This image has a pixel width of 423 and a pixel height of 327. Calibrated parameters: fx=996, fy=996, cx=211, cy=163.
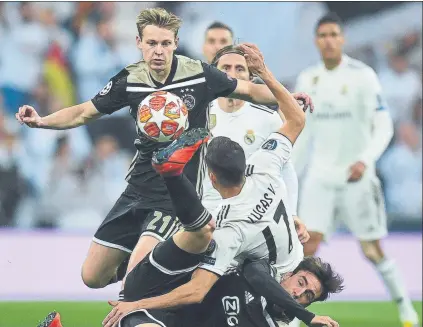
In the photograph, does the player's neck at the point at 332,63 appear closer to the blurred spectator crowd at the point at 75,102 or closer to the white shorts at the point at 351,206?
the white shorts at the point at 351,206

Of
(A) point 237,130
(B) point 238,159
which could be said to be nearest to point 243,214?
(B) point 238,159

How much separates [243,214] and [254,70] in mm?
866

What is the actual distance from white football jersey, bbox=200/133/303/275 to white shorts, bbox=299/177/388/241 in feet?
13.3

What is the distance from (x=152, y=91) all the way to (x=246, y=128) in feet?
4.84

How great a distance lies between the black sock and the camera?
186 inches

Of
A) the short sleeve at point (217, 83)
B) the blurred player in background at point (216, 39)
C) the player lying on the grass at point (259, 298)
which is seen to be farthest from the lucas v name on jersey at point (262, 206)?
the blurred player in background at point (216, 39)

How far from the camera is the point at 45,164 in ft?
43.7

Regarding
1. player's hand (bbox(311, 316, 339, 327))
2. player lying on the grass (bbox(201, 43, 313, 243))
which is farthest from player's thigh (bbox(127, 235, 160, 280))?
player lying on the grass (bbox(201, 43, 313, 243))

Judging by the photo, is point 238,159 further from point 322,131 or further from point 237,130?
point 322,131

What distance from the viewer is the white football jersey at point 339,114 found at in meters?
10.0

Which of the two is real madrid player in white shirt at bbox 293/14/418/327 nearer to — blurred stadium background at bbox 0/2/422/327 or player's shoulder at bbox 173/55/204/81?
blurred stadium background at bbox 0/2/422/327

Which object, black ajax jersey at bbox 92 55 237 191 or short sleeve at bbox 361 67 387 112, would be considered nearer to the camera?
black ajax jersey at bbox 92 55 237 191

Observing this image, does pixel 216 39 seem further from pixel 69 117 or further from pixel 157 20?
pixel 69 117

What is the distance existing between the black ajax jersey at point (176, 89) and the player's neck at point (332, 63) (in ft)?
14.3
